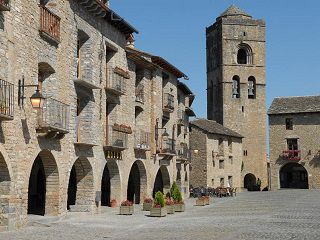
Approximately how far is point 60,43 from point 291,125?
143 ft

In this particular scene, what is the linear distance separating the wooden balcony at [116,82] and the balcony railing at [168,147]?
24.5 ft

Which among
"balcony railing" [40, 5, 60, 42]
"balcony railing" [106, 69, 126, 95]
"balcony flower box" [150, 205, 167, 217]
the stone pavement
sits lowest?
the stone pavement

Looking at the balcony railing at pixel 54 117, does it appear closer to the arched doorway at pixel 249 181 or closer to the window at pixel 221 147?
the window at pixel 221 147

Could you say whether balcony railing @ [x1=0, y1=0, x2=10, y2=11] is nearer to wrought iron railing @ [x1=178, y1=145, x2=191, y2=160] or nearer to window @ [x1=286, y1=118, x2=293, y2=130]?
wrought iron railing @ [x1=178, y1=145, x2=191, y2=160]

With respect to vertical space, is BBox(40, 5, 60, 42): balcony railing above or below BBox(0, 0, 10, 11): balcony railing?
above

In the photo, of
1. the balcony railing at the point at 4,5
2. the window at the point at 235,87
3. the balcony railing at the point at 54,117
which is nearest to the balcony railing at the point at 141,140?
the balcony railing at the point at 54,117

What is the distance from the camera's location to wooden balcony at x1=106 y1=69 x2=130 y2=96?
25172 mm

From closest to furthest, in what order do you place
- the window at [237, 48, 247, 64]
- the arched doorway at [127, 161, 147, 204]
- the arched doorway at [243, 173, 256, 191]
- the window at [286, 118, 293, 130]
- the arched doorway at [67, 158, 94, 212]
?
the arched doorway at [67, 158, 94, 212]
the arched doorway at [127, 161, 147, 204]
the window at [286, 118, 293, 130]
the arched doorway at [243, 173, 256, 191]
the window at [237, 48, 247, 64]

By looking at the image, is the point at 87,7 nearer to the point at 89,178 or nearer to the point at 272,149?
the point at 89,178

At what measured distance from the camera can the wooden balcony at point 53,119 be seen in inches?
711

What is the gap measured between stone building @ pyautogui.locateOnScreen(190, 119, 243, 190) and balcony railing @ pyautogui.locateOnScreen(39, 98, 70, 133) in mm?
27734

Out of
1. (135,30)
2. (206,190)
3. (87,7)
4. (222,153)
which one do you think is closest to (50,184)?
(87,7)

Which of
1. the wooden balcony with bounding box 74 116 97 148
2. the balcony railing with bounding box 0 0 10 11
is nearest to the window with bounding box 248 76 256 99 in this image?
the wooden balcony with bounding box 74 116 97 148

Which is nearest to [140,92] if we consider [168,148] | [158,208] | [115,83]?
[115,83]
